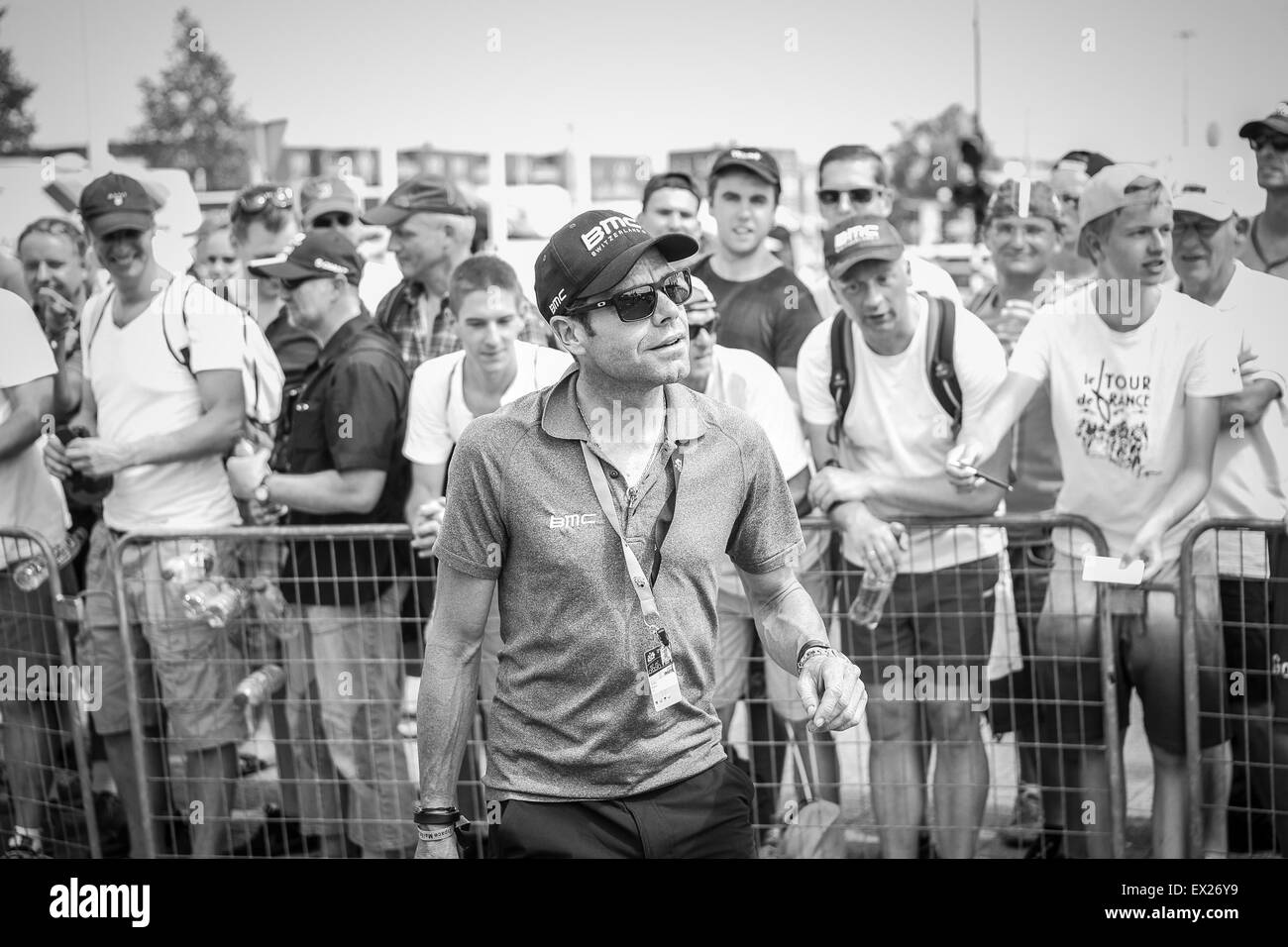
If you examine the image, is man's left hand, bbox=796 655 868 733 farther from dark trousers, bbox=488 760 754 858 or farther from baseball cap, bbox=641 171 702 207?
baseball cap, bbox=641 171 702 207

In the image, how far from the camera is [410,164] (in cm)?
763

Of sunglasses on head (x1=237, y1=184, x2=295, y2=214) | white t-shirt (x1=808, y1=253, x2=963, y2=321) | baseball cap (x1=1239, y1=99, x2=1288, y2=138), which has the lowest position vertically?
white t-shirt (x1=808, y1=253, x2=963, y2=321)

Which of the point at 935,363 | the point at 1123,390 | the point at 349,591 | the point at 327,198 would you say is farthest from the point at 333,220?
the point at 1123,390

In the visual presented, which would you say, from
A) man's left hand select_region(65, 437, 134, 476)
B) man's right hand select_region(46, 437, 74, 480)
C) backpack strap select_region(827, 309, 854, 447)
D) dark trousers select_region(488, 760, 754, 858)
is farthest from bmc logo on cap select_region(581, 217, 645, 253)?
man's right hand select_region(46, 437, 74, 480)

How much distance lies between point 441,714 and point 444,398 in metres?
1.98

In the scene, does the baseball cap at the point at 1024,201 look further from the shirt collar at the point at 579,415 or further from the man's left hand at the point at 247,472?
the man's left hand at the point at 247,472

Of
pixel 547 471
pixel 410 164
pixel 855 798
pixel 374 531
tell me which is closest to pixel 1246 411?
pixel 855 798

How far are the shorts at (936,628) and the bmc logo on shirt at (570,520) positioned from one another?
5.91 feet

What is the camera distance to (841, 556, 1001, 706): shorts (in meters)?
4.55

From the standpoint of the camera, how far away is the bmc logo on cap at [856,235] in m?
4.48

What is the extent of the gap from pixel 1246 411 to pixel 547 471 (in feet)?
8.59

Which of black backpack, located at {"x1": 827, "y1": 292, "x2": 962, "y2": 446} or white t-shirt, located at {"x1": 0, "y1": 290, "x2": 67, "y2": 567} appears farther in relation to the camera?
white t-shirt, located at {"x1": 0, "y1": 290, "x2": 67, "y2": 567}

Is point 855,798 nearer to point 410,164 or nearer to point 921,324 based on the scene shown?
point 921,324

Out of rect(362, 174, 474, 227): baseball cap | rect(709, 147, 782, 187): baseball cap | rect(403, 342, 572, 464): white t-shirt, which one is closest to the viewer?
rect(403, 342, 572, 464): white t-shirt
